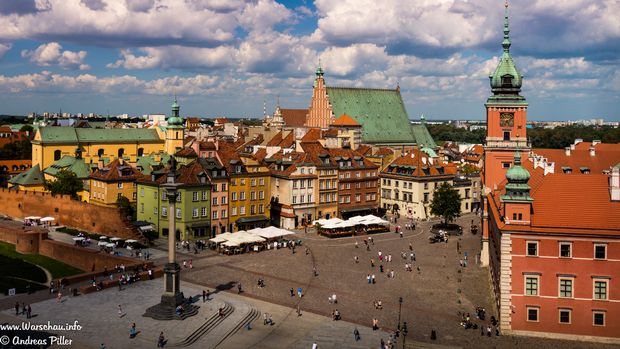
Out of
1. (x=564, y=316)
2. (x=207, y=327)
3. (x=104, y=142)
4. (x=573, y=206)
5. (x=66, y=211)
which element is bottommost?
(x=207, y=327)

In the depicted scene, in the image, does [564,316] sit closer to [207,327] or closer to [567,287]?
[567,287]

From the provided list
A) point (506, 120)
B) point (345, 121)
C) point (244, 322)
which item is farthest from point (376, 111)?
point (244, 322)

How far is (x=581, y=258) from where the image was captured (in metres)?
43.1

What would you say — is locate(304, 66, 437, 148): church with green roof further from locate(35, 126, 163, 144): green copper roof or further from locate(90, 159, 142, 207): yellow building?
locate(90, 159, 142, 207): yellow building

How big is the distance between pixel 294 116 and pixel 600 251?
118m

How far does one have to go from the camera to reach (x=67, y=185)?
8938cm

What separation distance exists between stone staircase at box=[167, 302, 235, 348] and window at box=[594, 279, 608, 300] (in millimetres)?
25022

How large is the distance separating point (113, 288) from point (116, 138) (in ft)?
247

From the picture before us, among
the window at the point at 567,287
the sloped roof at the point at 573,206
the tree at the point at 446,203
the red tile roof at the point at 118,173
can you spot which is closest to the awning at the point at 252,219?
the red tile roof at the point at 118,173

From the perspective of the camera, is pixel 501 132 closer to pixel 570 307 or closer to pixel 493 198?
pixel 493 198

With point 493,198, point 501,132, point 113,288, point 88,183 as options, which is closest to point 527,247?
point 493,198

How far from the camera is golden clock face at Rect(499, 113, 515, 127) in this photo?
67.0 meters

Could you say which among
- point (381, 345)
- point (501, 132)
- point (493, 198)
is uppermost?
point (501, 132)

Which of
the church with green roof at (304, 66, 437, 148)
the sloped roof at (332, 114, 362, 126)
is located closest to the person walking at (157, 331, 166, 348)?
the sloped roof at (332, 114, 362, 126)
